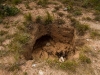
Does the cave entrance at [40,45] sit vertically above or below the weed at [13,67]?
below

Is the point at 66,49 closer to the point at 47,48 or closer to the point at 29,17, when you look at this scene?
the point at 47,48

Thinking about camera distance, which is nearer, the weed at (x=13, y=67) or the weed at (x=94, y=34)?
the weed at (x=13, y=67)

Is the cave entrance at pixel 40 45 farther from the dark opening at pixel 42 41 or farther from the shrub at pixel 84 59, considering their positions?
the shrub at pixel 84 59

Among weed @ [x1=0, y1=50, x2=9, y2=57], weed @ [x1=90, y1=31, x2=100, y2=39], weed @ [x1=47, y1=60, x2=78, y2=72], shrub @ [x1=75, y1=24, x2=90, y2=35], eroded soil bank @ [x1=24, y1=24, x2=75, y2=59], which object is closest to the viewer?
weed @ [x1=47, y1=60, x2=78, y2=72]

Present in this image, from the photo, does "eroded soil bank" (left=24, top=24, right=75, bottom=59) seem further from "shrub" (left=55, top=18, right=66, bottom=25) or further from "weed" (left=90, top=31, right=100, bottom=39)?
"weed" (left=90, top=31, right=100, bottom=39)

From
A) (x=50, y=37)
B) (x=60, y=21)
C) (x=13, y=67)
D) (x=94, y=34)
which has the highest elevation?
(x=60, y=21)

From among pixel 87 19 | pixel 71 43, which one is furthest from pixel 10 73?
pixel 87 19

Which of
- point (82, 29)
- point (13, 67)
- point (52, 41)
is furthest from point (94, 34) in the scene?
point (13, 67)

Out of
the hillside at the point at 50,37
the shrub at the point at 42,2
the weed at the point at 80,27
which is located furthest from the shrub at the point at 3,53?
the shrub at the point at 42,2

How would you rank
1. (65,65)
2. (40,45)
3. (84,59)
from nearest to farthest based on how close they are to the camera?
(65,65)
(84,59)
(40,45)

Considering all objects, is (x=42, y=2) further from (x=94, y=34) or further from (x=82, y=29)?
(x=94, y=34)

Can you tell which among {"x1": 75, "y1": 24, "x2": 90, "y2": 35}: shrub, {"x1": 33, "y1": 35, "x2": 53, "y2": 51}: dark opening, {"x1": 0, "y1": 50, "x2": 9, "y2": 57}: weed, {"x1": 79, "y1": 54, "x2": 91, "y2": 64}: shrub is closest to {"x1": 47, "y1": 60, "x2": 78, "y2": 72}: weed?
{"x1": 79, "y1": 54, "x2": 91, "y2": 64}: shrub
